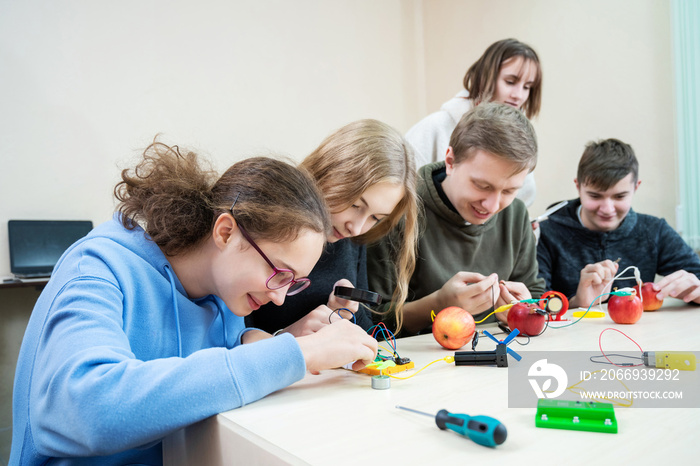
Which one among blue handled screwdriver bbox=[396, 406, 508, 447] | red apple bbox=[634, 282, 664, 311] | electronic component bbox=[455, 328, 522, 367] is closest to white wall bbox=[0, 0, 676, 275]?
red apple bbox=[634, 282, 664, 311]

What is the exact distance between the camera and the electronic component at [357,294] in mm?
1219

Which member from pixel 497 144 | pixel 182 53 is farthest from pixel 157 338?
pixel 182 53

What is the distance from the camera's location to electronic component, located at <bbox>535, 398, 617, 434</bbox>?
667 mm

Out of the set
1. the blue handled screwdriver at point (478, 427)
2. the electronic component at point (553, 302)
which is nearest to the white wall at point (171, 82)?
the electronic component at point (553, 302)

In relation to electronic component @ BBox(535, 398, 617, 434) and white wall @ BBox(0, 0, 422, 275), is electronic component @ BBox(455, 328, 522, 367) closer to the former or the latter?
electronic component @ BBox(535, 398, 617, 434)

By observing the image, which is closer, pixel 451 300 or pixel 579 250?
pixel 451 300

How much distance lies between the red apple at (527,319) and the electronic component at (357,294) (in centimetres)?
39

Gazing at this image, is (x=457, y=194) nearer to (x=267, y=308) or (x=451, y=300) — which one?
(x=451, y=300)

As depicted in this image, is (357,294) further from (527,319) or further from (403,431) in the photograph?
(403,431)

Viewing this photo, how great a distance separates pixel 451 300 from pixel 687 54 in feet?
8.12

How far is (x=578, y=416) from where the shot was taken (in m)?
0.69

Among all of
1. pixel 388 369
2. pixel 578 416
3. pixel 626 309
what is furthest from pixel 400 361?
pixel 626 309

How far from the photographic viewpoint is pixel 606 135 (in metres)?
3.35

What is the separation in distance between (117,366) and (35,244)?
267 cm
